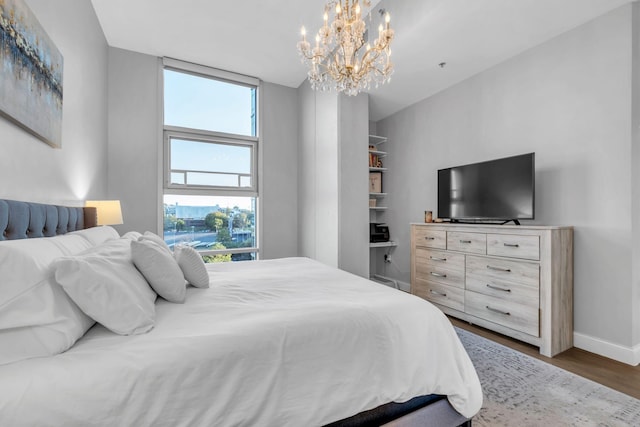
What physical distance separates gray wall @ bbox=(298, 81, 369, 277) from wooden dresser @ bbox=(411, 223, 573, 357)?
3.09 feet

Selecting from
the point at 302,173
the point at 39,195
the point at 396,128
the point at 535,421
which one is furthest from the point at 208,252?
the point at 535,421

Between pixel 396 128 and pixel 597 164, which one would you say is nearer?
pixel 597 164

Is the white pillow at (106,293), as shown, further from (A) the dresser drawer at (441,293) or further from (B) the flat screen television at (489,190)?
(B) the flat screen television at (489,190)

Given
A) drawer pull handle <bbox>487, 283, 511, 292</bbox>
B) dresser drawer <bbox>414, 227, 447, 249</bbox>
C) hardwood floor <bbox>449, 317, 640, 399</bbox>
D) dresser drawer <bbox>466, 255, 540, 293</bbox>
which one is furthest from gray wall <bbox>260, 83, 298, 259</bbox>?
hardwood floor <bbox>449, 317, 640, 399</bbox>

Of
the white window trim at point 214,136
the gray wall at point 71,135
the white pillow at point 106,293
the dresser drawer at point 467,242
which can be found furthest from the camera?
the white window trim at point 214,136

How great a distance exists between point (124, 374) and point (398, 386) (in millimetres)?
964

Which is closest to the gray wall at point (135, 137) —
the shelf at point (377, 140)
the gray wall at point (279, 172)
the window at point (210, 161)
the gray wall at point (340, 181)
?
the window at point (210, 161)

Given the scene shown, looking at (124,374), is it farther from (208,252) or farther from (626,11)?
(626,11)

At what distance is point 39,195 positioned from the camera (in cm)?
169

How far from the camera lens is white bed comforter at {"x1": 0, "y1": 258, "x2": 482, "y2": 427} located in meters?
0.79

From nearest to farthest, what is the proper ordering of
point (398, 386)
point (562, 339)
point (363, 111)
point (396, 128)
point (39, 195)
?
point (398, 386) < point (39, 195) < point (562, 339) < point (363, 111) < point (396, 128)

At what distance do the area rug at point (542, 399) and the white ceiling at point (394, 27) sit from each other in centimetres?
271

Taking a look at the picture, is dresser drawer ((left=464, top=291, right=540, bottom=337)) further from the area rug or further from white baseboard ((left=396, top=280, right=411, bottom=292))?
white baseboard ((left=396, top=280, right=411, bottom=292))

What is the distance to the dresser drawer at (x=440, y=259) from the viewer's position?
294 cm
